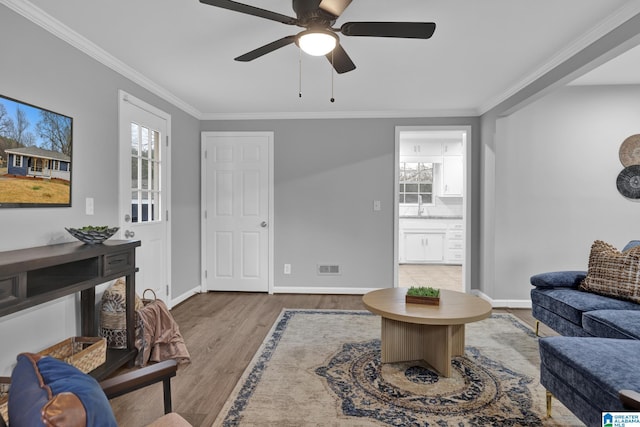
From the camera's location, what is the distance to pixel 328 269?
4.93m

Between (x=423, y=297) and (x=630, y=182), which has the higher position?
(x=630, y=182)

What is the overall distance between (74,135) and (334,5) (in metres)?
2.09

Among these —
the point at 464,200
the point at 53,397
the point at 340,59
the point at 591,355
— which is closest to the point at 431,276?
the point at 464,200

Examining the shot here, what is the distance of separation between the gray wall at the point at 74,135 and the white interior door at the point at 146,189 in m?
0.12

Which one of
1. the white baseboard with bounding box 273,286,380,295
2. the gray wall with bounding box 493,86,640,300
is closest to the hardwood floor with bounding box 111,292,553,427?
the white baseboard with bounding box 273,286,380,295

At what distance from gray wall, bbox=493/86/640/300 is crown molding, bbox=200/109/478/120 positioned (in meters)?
0.70

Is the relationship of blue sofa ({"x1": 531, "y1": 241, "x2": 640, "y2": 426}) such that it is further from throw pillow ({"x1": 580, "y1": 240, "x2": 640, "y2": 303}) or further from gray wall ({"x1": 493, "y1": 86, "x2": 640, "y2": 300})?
gray wall ({"x1": 493, "y1": 86, "x2": 640, "y2": 300})

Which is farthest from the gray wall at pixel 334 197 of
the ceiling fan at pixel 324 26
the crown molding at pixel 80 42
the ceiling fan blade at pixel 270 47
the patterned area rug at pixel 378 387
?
the ceiling fan at pixel 324 26

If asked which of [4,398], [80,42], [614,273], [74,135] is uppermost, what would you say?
[80,42]

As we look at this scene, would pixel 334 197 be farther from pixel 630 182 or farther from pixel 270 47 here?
pixel 630 182

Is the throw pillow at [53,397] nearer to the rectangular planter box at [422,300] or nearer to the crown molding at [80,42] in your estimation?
the rectangular planter box at [422,300]

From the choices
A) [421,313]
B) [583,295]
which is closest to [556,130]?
[583,295]

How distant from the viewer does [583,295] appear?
112 inches

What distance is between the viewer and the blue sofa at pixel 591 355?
1605mm
